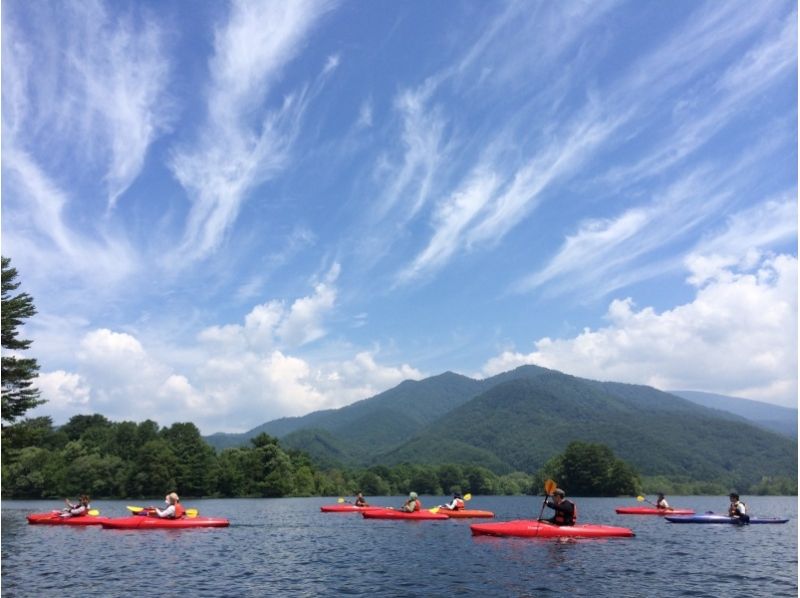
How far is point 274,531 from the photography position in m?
A: 42.9

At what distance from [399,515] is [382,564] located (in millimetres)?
25495

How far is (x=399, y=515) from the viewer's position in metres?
51.3

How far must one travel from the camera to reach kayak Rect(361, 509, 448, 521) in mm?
50469

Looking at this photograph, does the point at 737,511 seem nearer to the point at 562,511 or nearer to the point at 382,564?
the point at 562,511

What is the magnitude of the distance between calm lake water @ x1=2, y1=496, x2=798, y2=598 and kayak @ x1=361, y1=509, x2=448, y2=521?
9545mm

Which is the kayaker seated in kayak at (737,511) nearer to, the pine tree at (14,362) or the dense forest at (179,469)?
the pine tree at (14,362)

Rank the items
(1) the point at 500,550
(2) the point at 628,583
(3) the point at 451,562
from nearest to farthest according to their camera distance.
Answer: (2) the point at 628,583 → (3) the point at 451,562 → (1) the point at 500,550

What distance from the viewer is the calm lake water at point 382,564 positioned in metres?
21.0

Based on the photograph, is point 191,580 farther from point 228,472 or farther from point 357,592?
point 228,472

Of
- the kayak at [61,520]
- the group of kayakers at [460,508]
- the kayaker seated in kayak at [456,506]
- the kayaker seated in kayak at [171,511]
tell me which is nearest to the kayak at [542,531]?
the group of kayakers at [460,508]

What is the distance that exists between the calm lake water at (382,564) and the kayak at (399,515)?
376 inches

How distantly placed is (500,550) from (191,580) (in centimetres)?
1470

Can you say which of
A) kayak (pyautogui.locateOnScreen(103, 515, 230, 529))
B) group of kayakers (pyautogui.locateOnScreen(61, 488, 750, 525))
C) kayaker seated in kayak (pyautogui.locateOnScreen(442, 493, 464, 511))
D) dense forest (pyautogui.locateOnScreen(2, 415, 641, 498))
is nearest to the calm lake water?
kayak (pyautogui.locateOnScreen(103, 515, 230, 529))

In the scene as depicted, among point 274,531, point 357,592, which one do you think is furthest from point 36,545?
point 357,592
